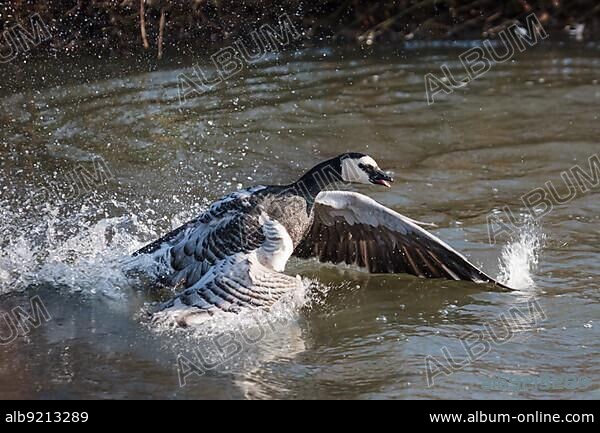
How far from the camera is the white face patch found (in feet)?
21.2

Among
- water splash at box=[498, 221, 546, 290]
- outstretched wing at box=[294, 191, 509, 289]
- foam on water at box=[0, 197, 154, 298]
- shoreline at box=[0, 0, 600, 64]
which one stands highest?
shoreline at box=[0, 0, 600, 64]

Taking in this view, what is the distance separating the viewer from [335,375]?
219 inches

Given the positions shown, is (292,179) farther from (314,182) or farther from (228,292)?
(228,292)

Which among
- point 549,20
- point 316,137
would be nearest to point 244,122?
point 316,137

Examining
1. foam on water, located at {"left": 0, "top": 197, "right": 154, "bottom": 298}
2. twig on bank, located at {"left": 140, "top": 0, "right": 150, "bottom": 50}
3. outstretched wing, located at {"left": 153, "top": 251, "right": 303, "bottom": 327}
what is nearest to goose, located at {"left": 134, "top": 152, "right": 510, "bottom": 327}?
outstretched wing, located at {"left": 153, "top": 251, "right": 303, "bottom": 327}

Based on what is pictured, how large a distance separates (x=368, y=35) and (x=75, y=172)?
567 cm

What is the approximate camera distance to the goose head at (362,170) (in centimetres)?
646

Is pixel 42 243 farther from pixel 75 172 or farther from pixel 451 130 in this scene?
pixel 451 130

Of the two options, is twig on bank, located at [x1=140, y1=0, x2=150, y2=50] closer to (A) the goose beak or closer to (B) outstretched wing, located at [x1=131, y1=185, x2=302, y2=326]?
(B) outstretched wing, located at [x1=131, y1=185, x2=302, y2=326]

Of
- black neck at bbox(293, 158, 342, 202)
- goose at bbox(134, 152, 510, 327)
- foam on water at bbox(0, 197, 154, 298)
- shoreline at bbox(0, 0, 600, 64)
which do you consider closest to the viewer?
goose at bbox(134, 152, 510, 327)

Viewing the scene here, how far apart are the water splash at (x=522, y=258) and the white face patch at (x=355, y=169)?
124 cm

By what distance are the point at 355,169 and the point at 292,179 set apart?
215 cm

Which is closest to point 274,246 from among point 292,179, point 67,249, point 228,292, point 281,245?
point 281,245

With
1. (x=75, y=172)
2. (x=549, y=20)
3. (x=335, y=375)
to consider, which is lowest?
(x=335, y=375)
